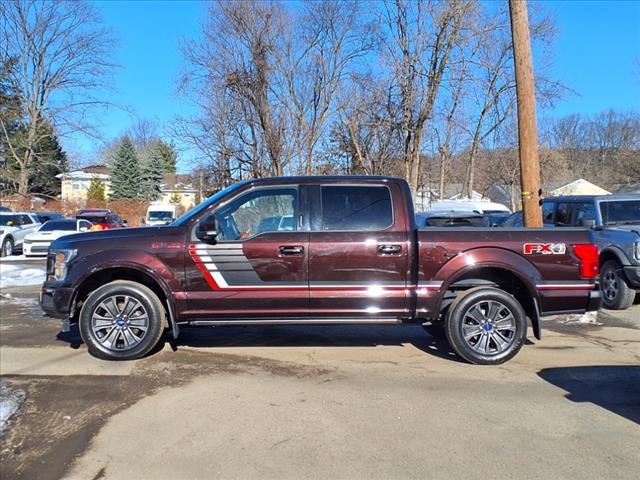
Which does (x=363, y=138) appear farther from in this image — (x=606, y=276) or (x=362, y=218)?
(x=362, y=218)

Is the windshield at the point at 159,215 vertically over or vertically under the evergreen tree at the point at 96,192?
under

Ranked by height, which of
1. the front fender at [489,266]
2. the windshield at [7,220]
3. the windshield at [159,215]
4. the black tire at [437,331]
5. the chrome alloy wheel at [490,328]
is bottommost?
the black tire at [437,331]

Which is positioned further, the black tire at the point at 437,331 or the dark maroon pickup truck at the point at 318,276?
the black tire at the point at 437,331

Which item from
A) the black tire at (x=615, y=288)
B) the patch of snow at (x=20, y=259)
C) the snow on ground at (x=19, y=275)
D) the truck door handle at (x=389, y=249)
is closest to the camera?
the truck door handle at (x=389, y=249)

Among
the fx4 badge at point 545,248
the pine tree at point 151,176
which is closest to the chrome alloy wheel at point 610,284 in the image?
the fx4 badge at point 545,248

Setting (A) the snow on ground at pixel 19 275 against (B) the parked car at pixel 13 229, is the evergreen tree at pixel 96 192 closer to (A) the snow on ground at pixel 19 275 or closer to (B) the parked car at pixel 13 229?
(B) the parked car at pixel 13 229

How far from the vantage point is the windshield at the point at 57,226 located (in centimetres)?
1789

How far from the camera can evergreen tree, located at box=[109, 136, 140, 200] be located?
58000mm

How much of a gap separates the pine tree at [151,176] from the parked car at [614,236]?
186ft

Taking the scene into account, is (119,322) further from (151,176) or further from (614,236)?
(151,176)

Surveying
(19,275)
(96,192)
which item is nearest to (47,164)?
(96,192)

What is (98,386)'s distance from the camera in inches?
182

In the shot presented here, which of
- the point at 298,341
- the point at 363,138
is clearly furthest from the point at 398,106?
the point at 298,341

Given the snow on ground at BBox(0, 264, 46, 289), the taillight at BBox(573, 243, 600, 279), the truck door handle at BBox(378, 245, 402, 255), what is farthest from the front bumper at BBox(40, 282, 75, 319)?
the snow on ground at BBox(0, 264, 46, 289)
